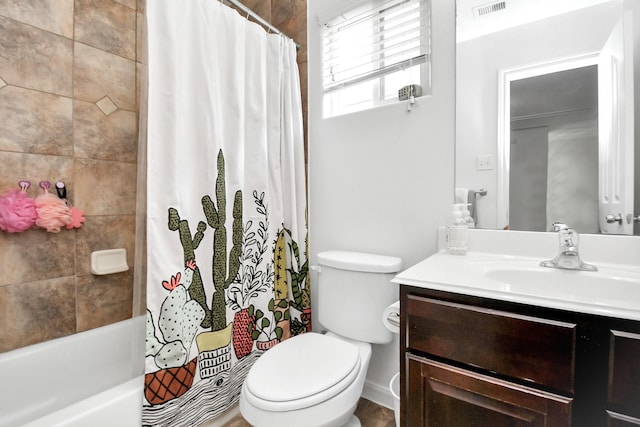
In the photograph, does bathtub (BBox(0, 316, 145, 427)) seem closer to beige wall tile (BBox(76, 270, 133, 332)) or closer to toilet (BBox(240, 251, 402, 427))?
beige wall tile (BBox(76, 270, 133, 332))

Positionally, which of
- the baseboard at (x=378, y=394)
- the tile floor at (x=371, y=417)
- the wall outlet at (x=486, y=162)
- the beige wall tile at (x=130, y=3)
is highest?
the beige wall tile at (x=130, y=3)

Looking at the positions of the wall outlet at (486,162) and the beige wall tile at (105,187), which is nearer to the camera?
the wall outlet at (486,162)

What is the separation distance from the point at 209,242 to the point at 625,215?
5.20 ft

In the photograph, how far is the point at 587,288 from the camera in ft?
3.03

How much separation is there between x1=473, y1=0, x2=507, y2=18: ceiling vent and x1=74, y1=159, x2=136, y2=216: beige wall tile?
1.81 m

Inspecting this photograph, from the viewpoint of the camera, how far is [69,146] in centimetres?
136

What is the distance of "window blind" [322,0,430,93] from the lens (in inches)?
55.7

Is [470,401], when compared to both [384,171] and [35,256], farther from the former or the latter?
[35,256]

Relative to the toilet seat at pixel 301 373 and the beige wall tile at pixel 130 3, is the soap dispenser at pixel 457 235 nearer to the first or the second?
the toilet seat at pixel 301 373

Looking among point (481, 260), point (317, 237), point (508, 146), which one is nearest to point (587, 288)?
point (481, 260)

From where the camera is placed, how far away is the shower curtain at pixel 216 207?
3.78ft

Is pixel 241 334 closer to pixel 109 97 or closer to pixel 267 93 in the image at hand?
pixel 267 93

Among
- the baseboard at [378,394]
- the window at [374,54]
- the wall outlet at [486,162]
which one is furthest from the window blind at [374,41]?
the baseboard at [378,394]

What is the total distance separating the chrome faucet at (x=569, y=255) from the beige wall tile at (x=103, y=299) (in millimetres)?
1917
